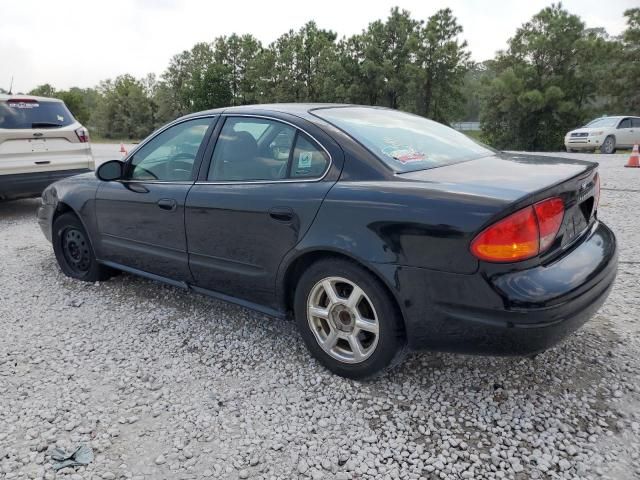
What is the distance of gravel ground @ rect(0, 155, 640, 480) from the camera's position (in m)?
2.07

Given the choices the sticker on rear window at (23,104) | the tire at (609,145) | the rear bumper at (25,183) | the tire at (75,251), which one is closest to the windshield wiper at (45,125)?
the sticker on rear window at (23,104)

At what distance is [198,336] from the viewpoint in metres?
3.28

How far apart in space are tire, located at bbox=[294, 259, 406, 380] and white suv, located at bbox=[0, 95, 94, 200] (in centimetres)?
585

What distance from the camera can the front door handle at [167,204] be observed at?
330 cm

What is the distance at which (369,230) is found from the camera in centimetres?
236

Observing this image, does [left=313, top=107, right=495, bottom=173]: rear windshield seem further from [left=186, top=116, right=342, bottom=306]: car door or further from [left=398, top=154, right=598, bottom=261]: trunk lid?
[left=186, top=116, right=342, bottom=306]: car door

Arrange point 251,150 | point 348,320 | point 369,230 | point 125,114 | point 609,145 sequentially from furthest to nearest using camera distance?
point 125,114 < point 609,145 < point 251,150 < point 348,320 < point 369,230

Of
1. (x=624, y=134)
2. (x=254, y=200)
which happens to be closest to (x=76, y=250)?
(x=254, y=200)

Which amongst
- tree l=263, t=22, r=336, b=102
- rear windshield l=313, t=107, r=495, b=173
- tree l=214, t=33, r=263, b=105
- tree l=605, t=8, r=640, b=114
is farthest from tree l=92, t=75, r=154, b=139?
rear windshield l=313, t=107, r=495, b=173

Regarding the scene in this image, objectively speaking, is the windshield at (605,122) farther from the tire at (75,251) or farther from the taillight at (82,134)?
the tire at (75,251)

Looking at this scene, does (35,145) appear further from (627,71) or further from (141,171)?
(627,71)

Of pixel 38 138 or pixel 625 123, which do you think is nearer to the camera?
pixel 38 138

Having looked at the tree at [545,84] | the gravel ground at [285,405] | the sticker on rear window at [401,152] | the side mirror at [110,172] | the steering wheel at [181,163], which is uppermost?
the tree at [545,84]

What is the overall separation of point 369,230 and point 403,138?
824mm
